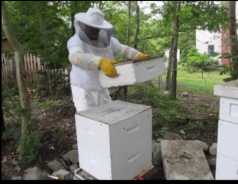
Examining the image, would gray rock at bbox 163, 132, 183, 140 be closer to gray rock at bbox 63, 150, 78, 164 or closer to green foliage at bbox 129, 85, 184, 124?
green foliage at bbox 129, 85, 184, 124

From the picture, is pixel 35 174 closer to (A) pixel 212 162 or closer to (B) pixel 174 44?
(A) pixel 212 162

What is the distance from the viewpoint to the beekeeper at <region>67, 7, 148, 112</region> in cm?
208

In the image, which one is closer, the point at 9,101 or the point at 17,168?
the point at 17,168

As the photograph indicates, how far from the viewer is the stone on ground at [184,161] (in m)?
2.12

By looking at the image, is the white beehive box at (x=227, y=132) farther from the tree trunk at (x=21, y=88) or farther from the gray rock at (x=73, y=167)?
the tree trunk at (x=21, y=88)

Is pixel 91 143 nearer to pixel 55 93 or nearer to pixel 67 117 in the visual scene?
pixel 67 117

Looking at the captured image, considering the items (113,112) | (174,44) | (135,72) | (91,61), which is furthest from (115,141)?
(174,44)

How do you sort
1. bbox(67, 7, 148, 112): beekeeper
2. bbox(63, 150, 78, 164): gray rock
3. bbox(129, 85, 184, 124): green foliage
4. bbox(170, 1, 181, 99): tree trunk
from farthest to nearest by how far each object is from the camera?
1. bbox(170, 1, 181, 99): tree trunk
2. bbox(129, 85, 184, 124): green foliage
3. bbox(63, 150, 78, 164): gray rock
4. bbox(67, 7, 148, 112): beekeeper

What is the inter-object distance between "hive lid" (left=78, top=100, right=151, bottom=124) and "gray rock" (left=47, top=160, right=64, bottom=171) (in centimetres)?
69

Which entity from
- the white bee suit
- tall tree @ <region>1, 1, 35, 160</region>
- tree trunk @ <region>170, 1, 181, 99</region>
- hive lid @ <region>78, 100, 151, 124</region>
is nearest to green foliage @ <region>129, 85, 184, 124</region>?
tree trunk @ <region>170, 1, 181, 99</region>

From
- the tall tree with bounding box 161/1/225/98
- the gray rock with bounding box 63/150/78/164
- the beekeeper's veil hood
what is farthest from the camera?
the tall tree with bounding box 161/1/225/98

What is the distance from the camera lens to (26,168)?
7.68ft

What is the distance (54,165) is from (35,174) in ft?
0.81

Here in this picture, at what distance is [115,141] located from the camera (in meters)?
1.86
